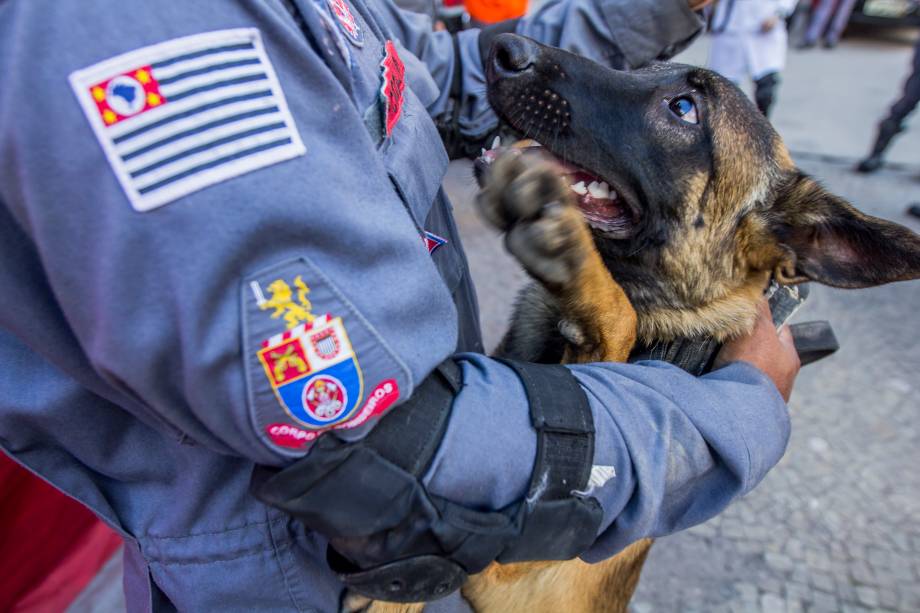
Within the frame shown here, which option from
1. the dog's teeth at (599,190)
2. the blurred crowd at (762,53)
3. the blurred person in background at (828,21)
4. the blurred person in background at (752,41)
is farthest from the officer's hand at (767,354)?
the blurred person in background at (828,21)

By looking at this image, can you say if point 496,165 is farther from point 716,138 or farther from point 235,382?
point 716,138

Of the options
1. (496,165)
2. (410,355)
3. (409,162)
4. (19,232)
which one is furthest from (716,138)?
(19,232)

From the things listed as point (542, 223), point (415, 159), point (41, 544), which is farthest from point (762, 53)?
point (41, 544)

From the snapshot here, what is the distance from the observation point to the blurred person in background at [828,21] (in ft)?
33.3

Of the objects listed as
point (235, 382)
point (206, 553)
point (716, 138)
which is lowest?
point (206, 553)

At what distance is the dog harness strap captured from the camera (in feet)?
3.03

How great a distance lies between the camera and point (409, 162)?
1.08m

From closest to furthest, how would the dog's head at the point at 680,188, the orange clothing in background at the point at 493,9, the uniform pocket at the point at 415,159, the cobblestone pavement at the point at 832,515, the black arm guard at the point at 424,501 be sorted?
the black arm guard at the point at 424,501, the uniform pocket at the point at 415,159, the dog's head at the point at 680,188, the cobblestone pavement at the point at 832,515, the orange clothing in background at the point at 493,9

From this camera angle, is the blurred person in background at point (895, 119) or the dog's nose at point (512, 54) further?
the blurred person in background at point (895, 119)

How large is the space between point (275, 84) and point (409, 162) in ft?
1.25

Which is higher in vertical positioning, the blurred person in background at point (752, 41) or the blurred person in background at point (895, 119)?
the blurred person in background at point (752, 41)

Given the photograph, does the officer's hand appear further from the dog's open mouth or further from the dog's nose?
the dog's nose

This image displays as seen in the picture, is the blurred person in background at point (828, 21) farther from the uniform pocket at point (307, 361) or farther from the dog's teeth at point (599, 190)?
the uniform pocket at point (307, 361)

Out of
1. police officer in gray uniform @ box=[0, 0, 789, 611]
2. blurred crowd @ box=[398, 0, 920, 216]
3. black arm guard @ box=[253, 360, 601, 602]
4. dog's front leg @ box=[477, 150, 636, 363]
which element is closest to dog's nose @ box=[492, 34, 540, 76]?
dog's front leg @ box=[477, 150, 636, 363]
